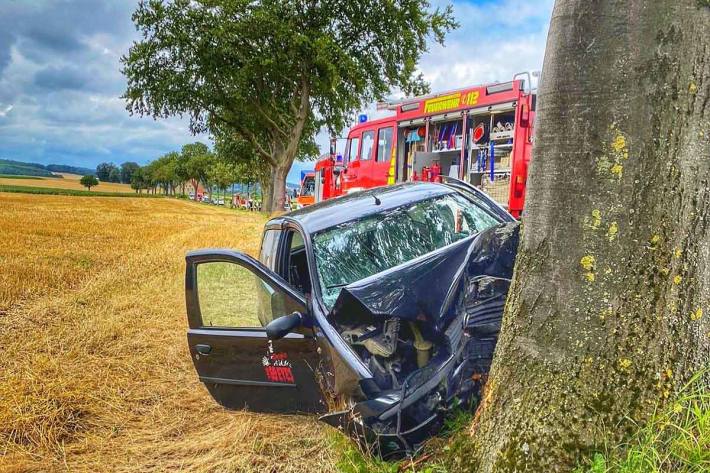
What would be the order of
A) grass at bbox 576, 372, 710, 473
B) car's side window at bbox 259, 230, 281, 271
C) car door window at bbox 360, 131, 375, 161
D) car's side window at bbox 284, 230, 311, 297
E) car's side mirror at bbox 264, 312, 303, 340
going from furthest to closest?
car door window at bbox 360, 131, 375, 161 < car's side window at bbox 259, 230, 281, 271 < car's side window at bbox 284, 230, 311, 297 < car's side mirror at bbox 264, 312, 303, 340 < grass at bbox 576, 372, 710, 473

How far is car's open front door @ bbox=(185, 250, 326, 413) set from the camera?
319 cm

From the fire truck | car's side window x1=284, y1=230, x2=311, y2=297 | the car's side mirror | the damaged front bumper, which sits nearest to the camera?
the damaged front bumper

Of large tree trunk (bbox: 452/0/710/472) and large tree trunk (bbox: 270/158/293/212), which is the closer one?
large tree trunk (bbox: 452/0/710/472)

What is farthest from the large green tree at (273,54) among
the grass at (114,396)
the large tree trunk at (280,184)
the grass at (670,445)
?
the grass at (670,445)

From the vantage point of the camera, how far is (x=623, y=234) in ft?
6.70

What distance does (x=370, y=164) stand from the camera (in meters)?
14.0

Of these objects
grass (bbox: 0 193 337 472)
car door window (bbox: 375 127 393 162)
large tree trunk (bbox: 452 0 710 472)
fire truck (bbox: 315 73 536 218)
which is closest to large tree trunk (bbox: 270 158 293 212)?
Result: fire truck (bbox: 315 73 536 218)

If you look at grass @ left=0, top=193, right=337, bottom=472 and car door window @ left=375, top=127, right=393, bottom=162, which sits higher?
car door window @ left=375, top=127, right=393, bottom=162

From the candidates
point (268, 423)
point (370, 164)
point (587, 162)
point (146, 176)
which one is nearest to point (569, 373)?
point (587, 162)

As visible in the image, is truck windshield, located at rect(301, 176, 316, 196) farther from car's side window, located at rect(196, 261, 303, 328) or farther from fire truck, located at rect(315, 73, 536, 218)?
car's side window, located at rect(196, 261, 303, 328)

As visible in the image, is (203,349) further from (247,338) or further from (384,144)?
(384,144)

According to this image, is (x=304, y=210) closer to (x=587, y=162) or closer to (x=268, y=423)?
(x=268, y=423)

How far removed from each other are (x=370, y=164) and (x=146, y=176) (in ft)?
423

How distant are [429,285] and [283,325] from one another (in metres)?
0.80
